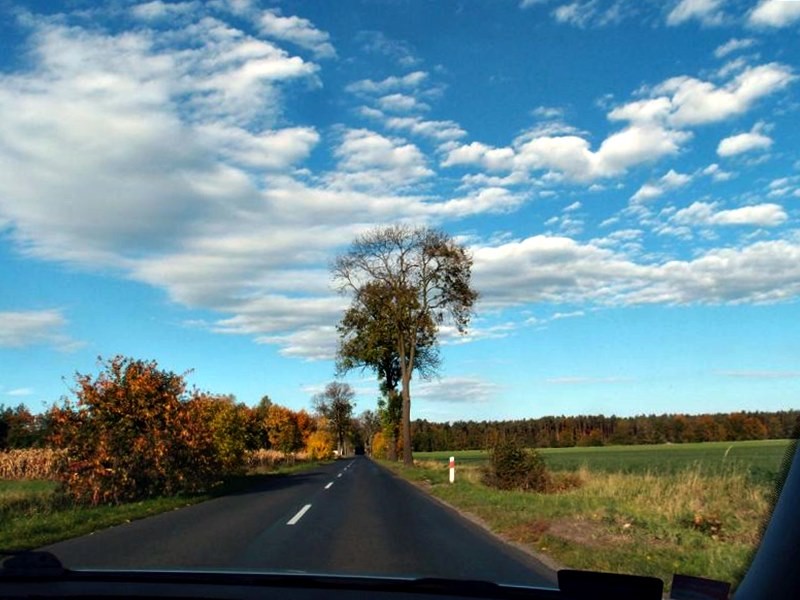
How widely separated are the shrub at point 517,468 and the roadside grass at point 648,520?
2900 mm

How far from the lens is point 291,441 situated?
213ft

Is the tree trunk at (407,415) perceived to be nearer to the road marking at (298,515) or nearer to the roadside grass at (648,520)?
the roadside grass at (648,520)

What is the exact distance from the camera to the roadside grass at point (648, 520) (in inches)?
348

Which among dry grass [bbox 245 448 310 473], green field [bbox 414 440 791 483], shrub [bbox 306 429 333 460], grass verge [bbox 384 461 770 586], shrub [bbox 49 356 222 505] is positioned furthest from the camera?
shrub [bbox 306 429 333 460]

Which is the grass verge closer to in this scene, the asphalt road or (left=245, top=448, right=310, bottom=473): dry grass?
the asphalt road

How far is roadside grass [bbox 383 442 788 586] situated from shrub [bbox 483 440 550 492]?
114 inches

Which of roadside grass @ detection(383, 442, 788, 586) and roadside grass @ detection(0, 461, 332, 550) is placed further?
roadside grass @ detection(0, 461, 332, 550)

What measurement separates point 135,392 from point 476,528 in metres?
11.4

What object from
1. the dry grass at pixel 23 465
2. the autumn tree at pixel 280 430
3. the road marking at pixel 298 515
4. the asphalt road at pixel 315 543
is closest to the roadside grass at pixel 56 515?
the asphalt road at pixel 315 543

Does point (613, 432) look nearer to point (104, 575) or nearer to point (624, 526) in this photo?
point (624, 526)

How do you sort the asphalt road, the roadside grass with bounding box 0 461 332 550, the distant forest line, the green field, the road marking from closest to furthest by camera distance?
the asphalt road
the roadside grass with bounding box 0 461 332 550
the road marking
the green field
the distant forest line

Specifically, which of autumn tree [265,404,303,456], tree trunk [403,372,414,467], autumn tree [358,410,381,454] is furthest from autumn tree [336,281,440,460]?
autumn tree [358,410,381,454]

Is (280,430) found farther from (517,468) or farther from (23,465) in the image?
(517,468)

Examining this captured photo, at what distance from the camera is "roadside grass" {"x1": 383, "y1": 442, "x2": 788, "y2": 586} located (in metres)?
8.84
